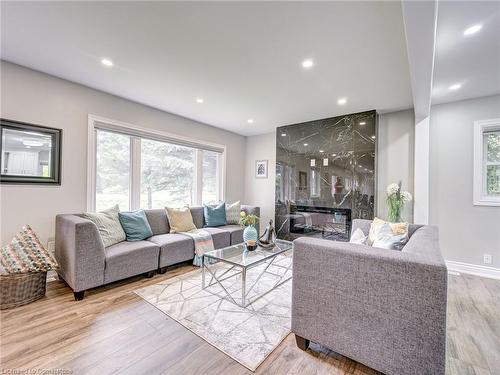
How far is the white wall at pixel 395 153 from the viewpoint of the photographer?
3607 mm

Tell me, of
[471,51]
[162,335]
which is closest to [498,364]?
[162,335]

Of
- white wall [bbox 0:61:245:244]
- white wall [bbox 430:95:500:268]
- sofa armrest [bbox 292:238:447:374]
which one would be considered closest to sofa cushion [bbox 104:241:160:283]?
white wall [bbox 0:61:245:244]

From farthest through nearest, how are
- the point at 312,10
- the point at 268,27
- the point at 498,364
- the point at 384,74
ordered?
the point at 384,74 → the point at 268,27 → the point at 312,10 → the point at 498,364

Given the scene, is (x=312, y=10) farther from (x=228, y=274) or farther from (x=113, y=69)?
(x=228, y=274)

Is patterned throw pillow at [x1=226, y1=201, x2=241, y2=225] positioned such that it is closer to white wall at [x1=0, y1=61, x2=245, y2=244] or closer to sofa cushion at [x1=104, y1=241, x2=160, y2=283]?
sofa cushion at [x1=104, y1=241, x2=160, y2=283]

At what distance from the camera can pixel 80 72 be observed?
8.78ft

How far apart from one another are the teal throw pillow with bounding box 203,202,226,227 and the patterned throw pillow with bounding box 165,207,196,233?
0.39 meters

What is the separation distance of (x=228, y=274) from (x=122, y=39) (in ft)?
8.99

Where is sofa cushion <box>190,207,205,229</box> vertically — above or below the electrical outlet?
above

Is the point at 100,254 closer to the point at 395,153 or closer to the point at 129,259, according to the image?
the point at 129,259

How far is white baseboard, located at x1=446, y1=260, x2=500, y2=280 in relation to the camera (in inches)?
121

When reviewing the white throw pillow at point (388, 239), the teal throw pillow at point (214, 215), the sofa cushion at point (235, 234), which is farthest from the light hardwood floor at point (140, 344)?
the teal throw pillow at point (214, 215)

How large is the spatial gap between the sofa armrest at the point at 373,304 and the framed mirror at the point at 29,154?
9.91 feet

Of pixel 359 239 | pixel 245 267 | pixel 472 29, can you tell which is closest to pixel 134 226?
pixel 245 267
